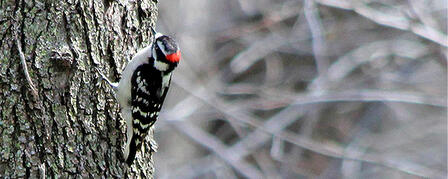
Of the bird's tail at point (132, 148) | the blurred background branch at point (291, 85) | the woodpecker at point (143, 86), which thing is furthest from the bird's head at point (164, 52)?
the blurred background branch at point (291, 85)

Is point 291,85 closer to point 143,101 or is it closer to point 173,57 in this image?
point 173,57

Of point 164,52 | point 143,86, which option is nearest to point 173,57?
point 164,52

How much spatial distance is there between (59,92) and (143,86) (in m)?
0.84

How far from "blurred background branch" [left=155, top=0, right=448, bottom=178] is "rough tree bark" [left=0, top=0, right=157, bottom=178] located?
3.88m

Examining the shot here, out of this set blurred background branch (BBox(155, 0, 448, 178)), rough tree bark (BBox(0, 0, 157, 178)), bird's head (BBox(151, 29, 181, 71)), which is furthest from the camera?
blurred background branch (BBox(155, 0, 448, 178))

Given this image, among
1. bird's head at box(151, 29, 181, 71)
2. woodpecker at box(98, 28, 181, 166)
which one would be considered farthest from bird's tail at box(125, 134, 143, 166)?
bird's head at box(151, 29, 181, 71)

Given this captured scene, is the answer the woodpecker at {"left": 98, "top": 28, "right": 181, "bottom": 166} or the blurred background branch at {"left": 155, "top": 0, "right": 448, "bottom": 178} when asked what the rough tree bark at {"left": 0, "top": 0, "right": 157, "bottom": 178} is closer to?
the woodpecker at {"left": 98, "top": 28, "right": 181, "bottom": 166}

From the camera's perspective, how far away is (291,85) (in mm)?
8359

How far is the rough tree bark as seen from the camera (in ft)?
11.7

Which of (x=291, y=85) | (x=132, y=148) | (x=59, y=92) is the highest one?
(x=59, y=92)

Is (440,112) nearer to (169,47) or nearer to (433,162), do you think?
(433,162)

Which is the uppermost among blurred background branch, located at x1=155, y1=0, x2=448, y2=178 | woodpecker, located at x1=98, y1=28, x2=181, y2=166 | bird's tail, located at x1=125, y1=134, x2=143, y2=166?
woodpecker, located at x1=98, y1=28, x2=181, y2=166

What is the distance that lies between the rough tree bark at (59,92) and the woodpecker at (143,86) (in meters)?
0.09

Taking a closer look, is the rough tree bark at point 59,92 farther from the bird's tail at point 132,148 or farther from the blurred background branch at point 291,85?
the blurred background branch at point 291,85
